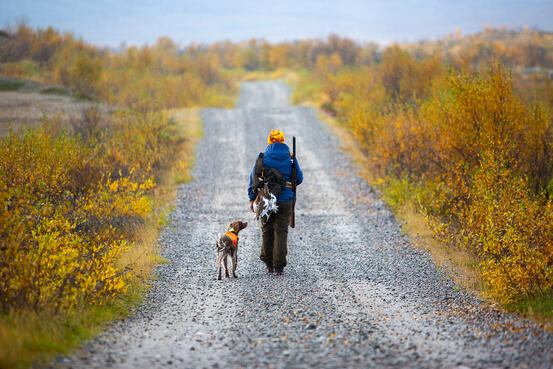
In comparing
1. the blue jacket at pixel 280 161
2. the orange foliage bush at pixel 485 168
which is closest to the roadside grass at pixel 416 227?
the orange foliage bush at pixel 485 168

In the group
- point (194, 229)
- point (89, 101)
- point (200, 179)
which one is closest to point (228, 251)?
point (194, 229)

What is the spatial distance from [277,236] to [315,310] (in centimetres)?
164

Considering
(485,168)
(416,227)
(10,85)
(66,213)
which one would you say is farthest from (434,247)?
(10,85)

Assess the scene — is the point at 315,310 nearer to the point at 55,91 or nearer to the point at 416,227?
the point at 416,227

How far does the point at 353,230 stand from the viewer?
991cm

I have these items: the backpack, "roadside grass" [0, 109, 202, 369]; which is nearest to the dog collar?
the backpack

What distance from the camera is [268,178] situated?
6.91 meters

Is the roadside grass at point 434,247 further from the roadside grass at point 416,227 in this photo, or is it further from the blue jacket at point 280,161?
the blue jacket at point 280,161

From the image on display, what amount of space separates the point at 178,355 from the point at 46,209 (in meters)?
2.61

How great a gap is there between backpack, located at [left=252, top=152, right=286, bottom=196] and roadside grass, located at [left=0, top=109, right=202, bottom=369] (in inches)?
92.5

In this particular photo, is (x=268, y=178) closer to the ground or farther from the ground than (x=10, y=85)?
closer to the ground

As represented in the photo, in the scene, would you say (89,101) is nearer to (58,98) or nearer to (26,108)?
(58,98)

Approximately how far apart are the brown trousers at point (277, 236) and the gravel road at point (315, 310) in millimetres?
285

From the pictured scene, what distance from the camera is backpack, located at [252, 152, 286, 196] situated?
22.6 feet
